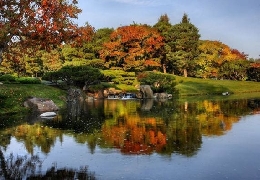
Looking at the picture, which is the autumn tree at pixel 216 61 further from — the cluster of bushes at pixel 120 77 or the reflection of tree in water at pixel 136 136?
the reflection of tree in water at pixel 136 136

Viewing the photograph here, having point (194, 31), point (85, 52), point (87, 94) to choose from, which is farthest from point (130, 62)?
point (194, 31)

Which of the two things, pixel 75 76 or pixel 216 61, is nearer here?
pixel 75 76

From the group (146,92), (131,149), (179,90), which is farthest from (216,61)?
(131,149)

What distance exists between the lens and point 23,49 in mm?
16125

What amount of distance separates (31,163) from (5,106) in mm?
16457

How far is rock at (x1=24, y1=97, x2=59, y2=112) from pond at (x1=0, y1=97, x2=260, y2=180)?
253 inches

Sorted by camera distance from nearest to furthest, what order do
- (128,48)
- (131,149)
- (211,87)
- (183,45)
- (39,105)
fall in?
(131,149) → (39,105) → (211,87) → (128,48) → (183,45)

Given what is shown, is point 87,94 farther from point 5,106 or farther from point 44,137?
point 44,137

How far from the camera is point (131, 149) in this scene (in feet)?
42.6

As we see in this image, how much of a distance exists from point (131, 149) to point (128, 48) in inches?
1995

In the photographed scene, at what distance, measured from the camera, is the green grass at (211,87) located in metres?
57.3

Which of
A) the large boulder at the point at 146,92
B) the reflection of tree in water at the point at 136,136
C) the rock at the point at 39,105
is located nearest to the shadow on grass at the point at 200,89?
the large boulder at the point at 146,92

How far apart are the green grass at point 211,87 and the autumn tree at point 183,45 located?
17.0 feet

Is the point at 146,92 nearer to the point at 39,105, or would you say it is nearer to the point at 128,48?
the point at 128,48
